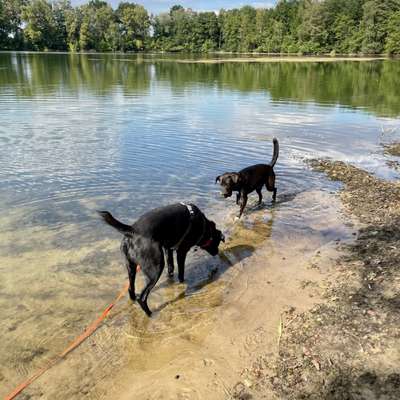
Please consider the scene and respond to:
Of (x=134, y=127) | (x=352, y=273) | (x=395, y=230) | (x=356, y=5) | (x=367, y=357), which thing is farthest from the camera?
(x=356, y=5)

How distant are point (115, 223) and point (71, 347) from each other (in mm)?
1737

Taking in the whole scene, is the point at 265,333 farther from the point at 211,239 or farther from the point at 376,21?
the point at 376,21

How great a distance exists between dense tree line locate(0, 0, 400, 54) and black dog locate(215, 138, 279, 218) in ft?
298

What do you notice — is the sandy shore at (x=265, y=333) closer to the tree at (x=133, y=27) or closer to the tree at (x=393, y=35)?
the tree at (x=393, y=35)

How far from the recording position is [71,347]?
5273 mm

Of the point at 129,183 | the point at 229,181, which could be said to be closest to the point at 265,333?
the point at 229,181

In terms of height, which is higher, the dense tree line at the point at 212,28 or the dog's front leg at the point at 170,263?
the dense tree line at the point at 212,28

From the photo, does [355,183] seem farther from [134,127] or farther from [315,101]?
[315,101]

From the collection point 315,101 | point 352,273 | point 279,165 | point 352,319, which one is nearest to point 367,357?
point 352,319

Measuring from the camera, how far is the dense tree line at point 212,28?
95.7 metres

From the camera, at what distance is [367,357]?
4590 mm

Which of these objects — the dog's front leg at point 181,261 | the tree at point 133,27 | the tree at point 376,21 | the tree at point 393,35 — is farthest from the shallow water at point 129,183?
the tree at point 133,27

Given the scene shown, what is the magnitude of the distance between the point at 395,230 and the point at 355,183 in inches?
152

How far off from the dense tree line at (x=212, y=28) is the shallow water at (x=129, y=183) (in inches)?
3072
